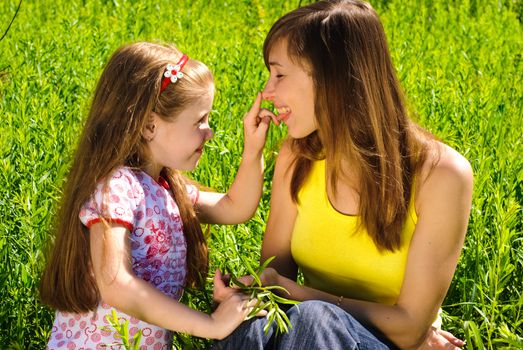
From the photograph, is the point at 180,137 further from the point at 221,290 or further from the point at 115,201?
the point at 221,290

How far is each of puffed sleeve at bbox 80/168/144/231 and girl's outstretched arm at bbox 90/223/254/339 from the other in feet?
0.09

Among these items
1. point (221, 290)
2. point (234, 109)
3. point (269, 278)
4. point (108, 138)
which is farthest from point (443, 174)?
point (234, 109)

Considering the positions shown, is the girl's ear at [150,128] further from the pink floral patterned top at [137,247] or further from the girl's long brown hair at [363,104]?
the girl's long brown hair at [363,104]

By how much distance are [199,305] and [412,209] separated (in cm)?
78

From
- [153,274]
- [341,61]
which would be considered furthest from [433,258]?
[153,274]

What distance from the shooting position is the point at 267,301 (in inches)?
105

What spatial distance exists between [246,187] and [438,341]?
0.75 metres

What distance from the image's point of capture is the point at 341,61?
284 cm

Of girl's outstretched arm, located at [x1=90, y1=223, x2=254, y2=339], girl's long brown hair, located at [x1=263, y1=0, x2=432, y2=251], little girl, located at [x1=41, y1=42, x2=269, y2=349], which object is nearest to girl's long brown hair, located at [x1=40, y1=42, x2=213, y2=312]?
little girl, located at [x1=41, y1=42, x2=269, y2=349]

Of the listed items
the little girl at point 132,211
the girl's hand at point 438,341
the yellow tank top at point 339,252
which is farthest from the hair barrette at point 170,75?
the girl's hand at point 438,341

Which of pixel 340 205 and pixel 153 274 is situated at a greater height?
pixel 340 205

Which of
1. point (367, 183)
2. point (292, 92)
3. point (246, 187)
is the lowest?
point (246, 187)

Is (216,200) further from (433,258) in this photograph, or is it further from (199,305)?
(433,258)

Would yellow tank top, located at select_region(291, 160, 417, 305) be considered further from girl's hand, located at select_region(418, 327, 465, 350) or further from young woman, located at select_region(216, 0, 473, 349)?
girl's hand, located at select_region(418, 327, 465, 350)
